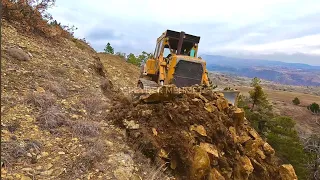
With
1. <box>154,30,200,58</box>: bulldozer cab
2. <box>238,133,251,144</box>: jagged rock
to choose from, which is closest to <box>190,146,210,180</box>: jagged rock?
<box>238,133,251,144</box>: jagged rock

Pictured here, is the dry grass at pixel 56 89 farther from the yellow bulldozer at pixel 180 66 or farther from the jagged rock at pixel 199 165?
the jagged rock at pixel 199 165

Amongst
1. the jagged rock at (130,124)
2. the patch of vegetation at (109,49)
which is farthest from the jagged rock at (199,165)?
the patch of vegetation at (109,49)

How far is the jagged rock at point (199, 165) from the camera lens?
548 cm

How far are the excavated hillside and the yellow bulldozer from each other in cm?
→ 97

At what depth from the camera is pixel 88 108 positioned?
6.58 m

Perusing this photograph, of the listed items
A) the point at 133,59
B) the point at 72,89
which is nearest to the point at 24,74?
the point at 72,89

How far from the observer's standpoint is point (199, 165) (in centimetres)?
552

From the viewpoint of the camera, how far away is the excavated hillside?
14.3ft

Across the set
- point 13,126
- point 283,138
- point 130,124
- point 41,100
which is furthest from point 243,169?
point 283,138

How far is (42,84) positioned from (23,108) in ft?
5.14

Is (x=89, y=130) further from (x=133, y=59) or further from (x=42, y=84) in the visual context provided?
(x=133, y=59)

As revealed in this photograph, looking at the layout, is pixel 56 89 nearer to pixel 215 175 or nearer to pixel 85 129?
pixel 85 129

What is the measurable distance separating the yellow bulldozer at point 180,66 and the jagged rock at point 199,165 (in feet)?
10.0

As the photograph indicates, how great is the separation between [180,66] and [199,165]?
11.8ft
